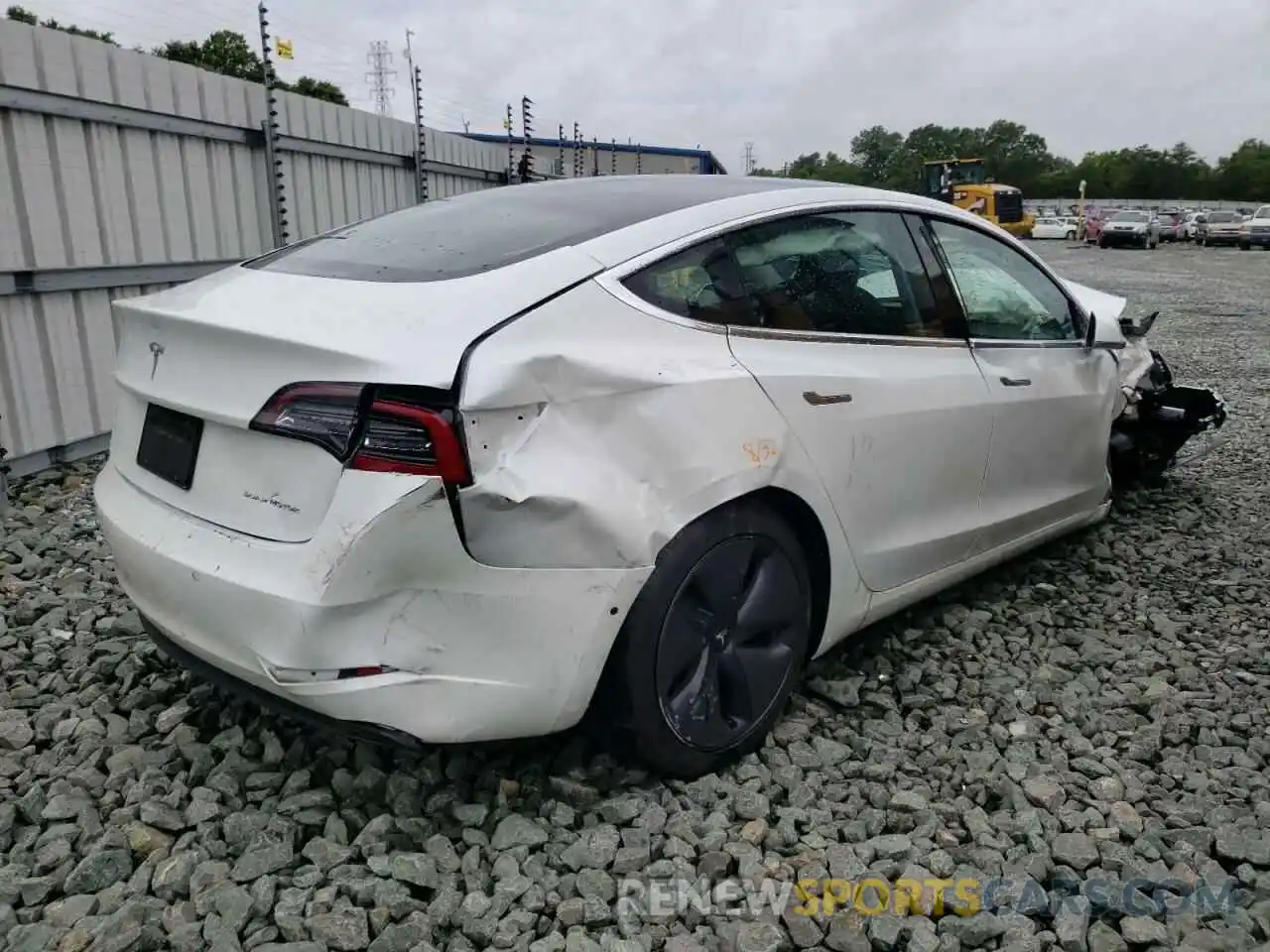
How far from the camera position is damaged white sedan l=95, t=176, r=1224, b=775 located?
2.04 meters

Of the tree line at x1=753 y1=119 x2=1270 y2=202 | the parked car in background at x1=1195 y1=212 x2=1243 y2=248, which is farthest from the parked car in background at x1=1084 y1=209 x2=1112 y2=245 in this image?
the tree line at x1=753 y1=119 x2=1270 y2=202

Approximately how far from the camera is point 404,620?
2072 mm

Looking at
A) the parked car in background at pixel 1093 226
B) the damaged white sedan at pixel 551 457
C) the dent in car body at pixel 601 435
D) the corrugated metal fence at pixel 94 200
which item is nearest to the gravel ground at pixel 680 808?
the damaged white sedan at pixel 551 457

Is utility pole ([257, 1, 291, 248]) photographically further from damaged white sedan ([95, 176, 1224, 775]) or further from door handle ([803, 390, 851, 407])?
door handle ([803, 390, 851, 407])

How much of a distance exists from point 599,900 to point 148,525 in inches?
53.7

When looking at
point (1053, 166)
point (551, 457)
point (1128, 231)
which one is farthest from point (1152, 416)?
point (1053, 166)

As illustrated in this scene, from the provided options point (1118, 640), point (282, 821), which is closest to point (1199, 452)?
point (1118, 640)

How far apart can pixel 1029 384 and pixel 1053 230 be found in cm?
4705

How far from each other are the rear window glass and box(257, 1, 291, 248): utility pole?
4.05 metres

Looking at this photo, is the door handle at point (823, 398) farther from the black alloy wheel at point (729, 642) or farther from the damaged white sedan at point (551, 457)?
the black alloy wheel at point (729, 642)

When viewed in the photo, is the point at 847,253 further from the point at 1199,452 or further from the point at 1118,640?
the point at 1199,452

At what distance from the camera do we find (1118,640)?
3.54m

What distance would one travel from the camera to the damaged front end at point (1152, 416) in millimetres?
4906

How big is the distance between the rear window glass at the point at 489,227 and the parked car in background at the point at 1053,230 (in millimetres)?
45847
